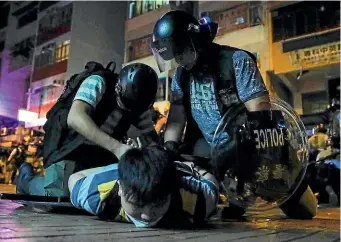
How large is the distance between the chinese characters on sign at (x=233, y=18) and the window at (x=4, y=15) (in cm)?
566

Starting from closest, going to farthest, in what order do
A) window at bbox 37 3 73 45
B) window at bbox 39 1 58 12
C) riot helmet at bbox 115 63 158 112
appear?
riot helmet at bbox 115 63 158 112
window at bbox 37 3 73 45
window at bbox 39 1 58 12

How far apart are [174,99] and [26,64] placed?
24.8ft

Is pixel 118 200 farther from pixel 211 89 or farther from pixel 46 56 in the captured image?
pixel 46 56

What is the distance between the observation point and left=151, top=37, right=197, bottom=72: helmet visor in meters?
1.20

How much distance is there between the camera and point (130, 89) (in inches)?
45.4

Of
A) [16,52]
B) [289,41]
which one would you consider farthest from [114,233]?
[16,52]

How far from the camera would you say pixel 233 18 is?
526 cm

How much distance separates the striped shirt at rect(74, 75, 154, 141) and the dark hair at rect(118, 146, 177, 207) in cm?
Answer: 41

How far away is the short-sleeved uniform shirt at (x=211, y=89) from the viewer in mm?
1220

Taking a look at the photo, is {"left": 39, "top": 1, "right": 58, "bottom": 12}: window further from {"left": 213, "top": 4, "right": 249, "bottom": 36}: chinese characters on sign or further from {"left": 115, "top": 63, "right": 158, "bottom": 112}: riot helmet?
{"left": 115, "top": 63, "right": 158, "bottom": 112}: riot helmet

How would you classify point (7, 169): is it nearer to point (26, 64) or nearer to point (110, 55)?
point (110, 55)

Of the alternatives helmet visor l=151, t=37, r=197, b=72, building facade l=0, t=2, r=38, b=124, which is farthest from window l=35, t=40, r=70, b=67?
helmet visor l=151, t=37, r=197, b=72

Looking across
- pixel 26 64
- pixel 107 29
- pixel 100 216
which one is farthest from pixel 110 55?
pixel 100 216

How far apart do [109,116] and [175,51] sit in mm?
A: 300
